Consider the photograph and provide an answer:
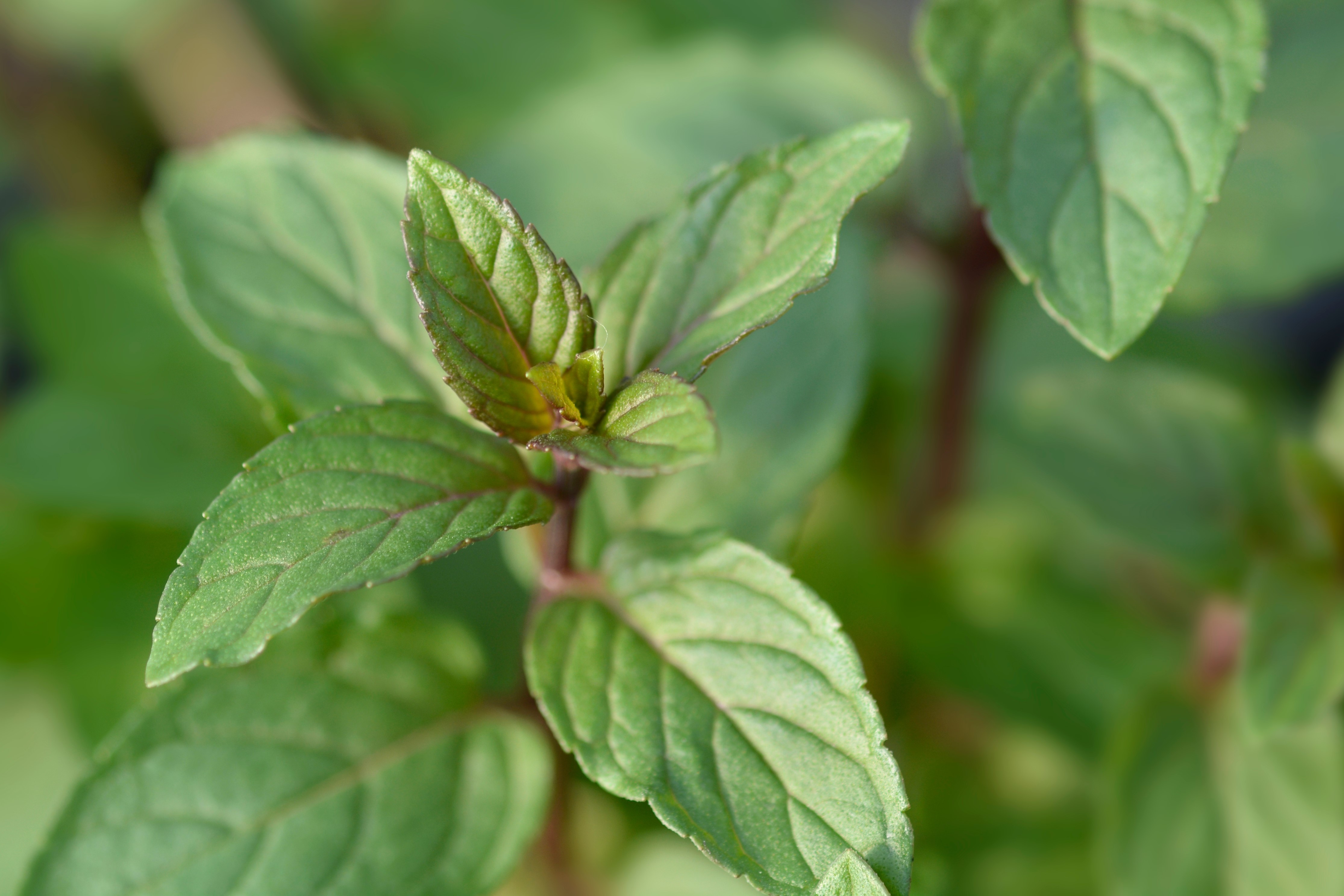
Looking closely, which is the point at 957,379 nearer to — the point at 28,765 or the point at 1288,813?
the point at 1288,813

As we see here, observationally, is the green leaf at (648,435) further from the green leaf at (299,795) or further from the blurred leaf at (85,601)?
the blurred leaf at (85,601)

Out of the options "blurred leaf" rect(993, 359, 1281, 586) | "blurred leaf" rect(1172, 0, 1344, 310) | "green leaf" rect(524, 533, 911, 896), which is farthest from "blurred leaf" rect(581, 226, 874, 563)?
"blurred leaf" rect(1172, 0, 1344, 310)

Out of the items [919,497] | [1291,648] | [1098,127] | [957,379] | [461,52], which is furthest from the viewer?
[461,52]

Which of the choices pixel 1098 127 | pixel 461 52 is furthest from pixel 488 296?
pixel 461 52

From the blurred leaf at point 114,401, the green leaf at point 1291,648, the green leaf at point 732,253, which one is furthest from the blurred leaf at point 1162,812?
the blurred leaf at point 114,401

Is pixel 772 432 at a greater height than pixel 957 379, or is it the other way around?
pixel 772 432

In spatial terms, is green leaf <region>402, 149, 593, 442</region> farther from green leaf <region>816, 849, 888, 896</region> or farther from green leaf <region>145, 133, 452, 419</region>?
green leaf <region>816, 849, 888, 896</region>

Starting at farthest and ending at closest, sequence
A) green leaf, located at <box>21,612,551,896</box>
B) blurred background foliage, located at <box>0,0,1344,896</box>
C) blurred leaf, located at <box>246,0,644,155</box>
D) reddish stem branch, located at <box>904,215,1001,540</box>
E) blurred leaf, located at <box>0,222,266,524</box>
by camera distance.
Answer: blurred leaf, located at <box>246,0,644,155</box>
reddish stem branch, located at <box>904,215,1001,540</box>
blurred leaf, located at <box>0,222,266,524</box>
blurred background foliage, located at <box>0,0,1344,896</box>
green leaf, located at <box>21,612,551,896</box>
